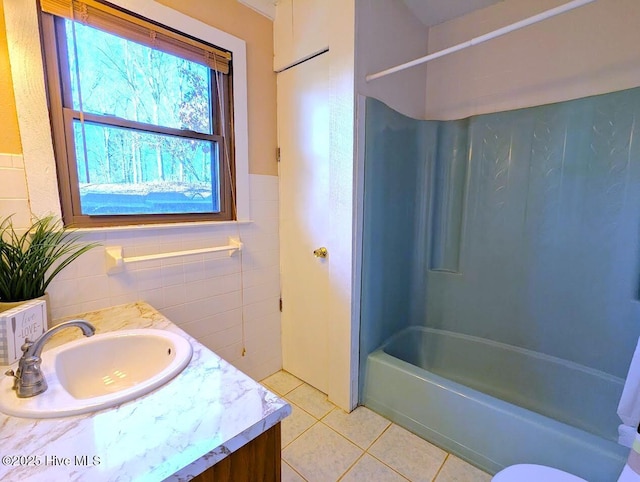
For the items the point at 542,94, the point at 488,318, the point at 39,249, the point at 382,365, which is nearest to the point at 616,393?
the point at 488,318

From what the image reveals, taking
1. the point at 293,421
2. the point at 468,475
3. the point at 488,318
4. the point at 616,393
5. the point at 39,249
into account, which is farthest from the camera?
the point at 488,318

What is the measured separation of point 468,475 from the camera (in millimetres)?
1315

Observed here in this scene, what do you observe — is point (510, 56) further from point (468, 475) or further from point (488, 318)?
point (468, 475)

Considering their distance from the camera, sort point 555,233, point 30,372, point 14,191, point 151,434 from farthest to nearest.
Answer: point 555,233, point 14,191, point 30,372, point 151,434

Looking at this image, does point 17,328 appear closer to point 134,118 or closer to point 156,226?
point 156,226

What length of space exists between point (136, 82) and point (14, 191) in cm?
69

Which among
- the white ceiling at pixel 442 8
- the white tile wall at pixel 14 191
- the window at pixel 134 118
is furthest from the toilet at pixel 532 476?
the white ceiling at pixel 442 8

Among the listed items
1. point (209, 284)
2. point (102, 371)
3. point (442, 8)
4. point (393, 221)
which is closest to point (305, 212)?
point (393, 221)

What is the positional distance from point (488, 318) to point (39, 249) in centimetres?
226

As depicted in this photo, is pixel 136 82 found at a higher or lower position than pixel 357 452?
higher

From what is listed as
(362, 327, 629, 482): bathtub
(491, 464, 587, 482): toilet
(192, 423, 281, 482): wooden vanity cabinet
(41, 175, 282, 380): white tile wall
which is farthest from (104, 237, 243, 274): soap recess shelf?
(491, 464, 587, 482): toilet

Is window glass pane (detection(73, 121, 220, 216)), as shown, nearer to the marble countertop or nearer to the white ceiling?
the marble countertop

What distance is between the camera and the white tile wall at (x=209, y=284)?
1292 mm

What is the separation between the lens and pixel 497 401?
4.31ft
